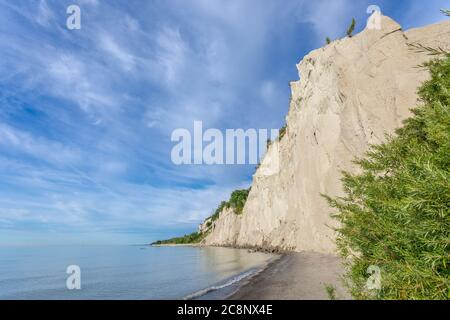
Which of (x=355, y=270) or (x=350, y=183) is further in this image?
(x=350, y=183)

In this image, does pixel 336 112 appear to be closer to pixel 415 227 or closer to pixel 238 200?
pixel 415 227

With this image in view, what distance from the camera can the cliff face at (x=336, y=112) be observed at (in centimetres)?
3684

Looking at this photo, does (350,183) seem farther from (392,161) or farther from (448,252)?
(448,252)

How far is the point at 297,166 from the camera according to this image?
5872 cm

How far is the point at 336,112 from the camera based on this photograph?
46.1m

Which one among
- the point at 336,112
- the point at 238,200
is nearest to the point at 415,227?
the point at 336,112

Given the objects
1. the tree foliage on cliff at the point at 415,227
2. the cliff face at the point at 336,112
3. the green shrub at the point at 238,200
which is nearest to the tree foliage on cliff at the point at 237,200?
the green shrub at the point at 238,200

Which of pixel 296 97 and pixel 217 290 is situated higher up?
pixel 296 97

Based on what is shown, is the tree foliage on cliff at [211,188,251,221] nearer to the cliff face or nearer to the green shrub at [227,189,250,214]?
the green shrub at [227,189,250,214]

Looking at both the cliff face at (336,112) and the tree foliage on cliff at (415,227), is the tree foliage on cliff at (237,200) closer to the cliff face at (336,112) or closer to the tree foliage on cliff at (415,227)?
the cliff face at (336,112)

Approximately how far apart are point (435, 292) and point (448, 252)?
2.75 ft

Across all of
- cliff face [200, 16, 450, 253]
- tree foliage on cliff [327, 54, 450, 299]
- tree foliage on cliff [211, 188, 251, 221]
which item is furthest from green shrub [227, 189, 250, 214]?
tree foliage on cliff [327, 54, 450, 299]
